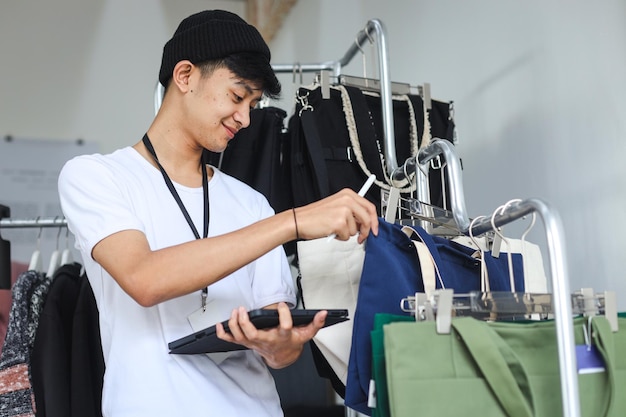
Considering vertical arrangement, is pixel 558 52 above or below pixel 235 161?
above

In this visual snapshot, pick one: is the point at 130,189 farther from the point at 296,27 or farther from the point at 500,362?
the point at 296,27

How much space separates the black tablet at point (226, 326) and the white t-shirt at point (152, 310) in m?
0.06

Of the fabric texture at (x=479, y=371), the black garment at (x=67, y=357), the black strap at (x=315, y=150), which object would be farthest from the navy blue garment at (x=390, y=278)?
the black garment at (x=67, y=357)

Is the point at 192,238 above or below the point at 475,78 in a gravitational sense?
below

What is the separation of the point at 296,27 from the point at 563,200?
217 cm

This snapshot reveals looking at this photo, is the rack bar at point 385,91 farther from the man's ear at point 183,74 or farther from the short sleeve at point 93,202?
the short sleeve at point 93,202

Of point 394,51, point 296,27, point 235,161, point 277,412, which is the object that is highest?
point 296,27

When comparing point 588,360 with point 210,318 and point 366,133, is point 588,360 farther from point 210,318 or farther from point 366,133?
point 366,133

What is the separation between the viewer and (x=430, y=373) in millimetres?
832

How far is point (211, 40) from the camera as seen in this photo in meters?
1.20

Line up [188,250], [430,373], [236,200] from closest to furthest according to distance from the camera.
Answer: [430,373] → [188,250] → [236,200]

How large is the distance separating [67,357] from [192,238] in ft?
1.99

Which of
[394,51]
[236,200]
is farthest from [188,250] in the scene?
[394,51]

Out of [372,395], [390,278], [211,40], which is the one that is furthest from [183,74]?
[372,395]
